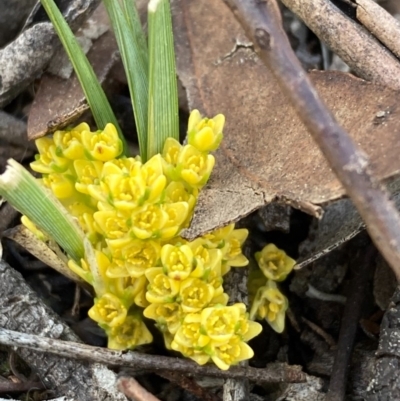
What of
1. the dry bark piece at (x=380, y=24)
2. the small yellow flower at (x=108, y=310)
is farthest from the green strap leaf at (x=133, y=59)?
the dry bark piece at (x=380, y=24)

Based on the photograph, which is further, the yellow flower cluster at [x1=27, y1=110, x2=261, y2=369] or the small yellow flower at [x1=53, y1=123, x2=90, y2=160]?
the small yellow flower at [x1=53, y1=123, x2=90, y2=160]

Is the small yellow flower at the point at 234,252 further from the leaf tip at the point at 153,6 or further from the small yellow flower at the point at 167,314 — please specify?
the leaf tip at the point at 153,6

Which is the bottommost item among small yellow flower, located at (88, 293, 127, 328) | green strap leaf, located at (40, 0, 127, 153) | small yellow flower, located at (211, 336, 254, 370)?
small yellow flower, located at (211, 336, 254, 370)

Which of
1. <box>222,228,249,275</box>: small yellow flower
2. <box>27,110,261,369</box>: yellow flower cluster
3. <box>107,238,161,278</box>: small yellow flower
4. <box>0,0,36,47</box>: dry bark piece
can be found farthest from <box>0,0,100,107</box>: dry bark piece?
<box>222,228,249,275</box>: small yellow flower

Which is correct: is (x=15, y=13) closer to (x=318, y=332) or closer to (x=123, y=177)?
(x=123, y=177)

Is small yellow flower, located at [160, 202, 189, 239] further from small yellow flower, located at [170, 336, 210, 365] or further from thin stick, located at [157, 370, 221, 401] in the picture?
thin stick, located at [157, 370, 221, 401]

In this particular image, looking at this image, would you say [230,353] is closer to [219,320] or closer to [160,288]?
[219,320]

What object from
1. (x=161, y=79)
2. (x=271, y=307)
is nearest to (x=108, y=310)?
(x=271, y=307)
